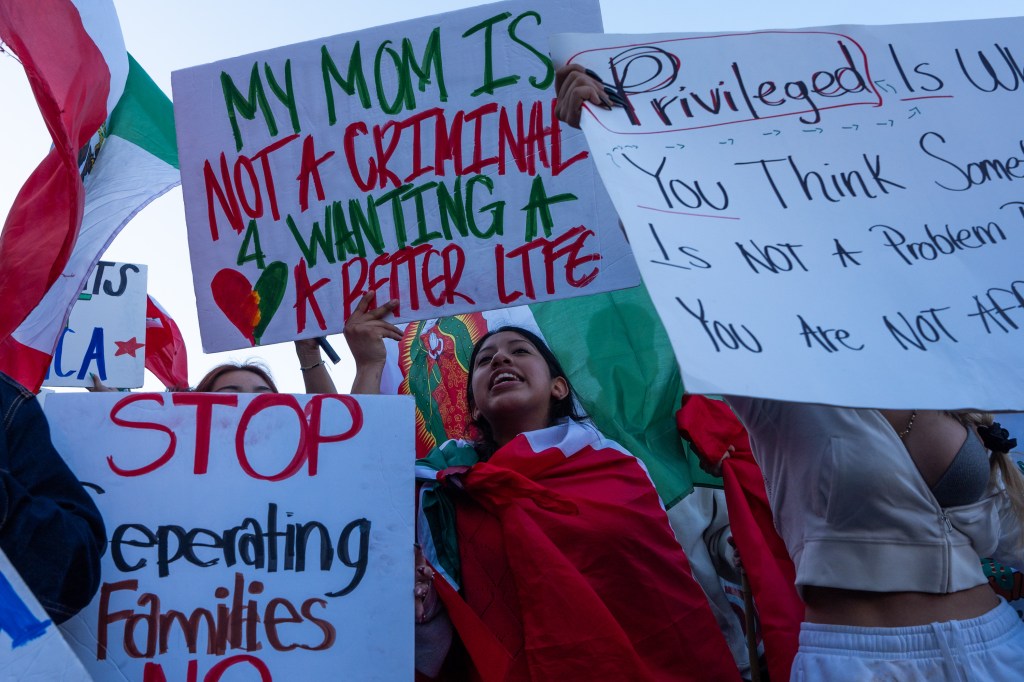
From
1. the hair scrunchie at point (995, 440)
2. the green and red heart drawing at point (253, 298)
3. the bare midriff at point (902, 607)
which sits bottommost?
the bare midriff at point (902, 607)

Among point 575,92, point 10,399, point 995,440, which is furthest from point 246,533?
point 995,440

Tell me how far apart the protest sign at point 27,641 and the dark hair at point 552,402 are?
5.52ft

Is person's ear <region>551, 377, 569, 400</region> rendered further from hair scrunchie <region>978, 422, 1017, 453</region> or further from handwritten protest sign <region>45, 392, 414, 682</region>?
hair scrunchie <region>978, 422, 1017, 453</region>

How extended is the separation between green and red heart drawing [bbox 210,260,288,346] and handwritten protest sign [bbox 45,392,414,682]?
640 mm

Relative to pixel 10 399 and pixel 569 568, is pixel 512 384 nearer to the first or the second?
pixel 569 568

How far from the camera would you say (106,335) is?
4664 millimetres

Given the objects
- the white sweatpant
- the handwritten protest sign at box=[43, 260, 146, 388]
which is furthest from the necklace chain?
the handwritten protest sign at box=[43, 260, 146, 388]

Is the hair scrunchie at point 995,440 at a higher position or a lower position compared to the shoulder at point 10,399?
lower

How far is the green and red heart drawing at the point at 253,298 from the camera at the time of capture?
279 centimetres

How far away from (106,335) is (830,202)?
3.77 meters

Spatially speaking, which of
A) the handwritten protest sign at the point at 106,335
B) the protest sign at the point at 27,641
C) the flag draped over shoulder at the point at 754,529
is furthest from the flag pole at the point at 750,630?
the handwritten protest sign at the point at 106,335

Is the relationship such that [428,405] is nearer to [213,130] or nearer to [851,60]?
[213,130]

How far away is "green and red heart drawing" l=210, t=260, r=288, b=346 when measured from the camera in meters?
2.79

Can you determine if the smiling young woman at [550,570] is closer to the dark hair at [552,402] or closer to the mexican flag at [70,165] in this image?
the dark hair at [552,402]
